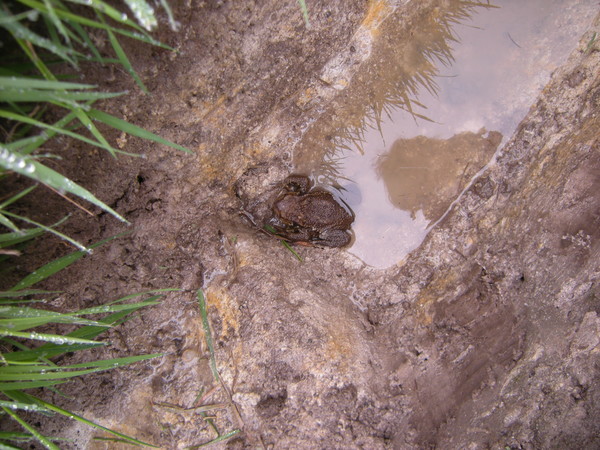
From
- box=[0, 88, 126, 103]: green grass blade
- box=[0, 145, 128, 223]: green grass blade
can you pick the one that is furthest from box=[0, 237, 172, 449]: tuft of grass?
box=[0, 88, 126, 103]: green grass blade

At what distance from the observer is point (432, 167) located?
279 centimetres

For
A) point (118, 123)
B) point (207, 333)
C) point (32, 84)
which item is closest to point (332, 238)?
point (207, 333)

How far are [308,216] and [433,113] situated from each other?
118cm

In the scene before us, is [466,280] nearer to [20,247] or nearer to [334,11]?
[334,11]

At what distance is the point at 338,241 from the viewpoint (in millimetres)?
2807

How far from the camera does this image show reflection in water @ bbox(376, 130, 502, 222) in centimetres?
277

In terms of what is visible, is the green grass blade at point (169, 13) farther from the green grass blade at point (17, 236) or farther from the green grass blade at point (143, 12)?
the green grass blade at point (17, 236)

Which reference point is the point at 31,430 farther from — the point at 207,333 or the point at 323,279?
the point at 323,279

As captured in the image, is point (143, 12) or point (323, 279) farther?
point (323, 279)

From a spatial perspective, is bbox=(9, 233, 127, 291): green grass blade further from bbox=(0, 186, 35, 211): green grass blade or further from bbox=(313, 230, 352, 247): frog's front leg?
bbox=(313, 230, 352, 247): frog's front leg

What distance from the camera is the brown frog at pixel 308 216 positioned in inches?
106

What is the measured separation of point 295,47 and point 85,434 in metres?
2.62

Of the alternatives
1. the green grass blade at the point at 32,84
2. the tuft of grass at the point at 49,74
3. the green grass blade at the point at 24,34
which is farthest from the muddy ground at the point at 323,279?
the green grass blade at the point at 24,34

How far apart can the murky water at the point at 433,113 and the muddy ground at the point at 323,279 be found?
0.09 m
